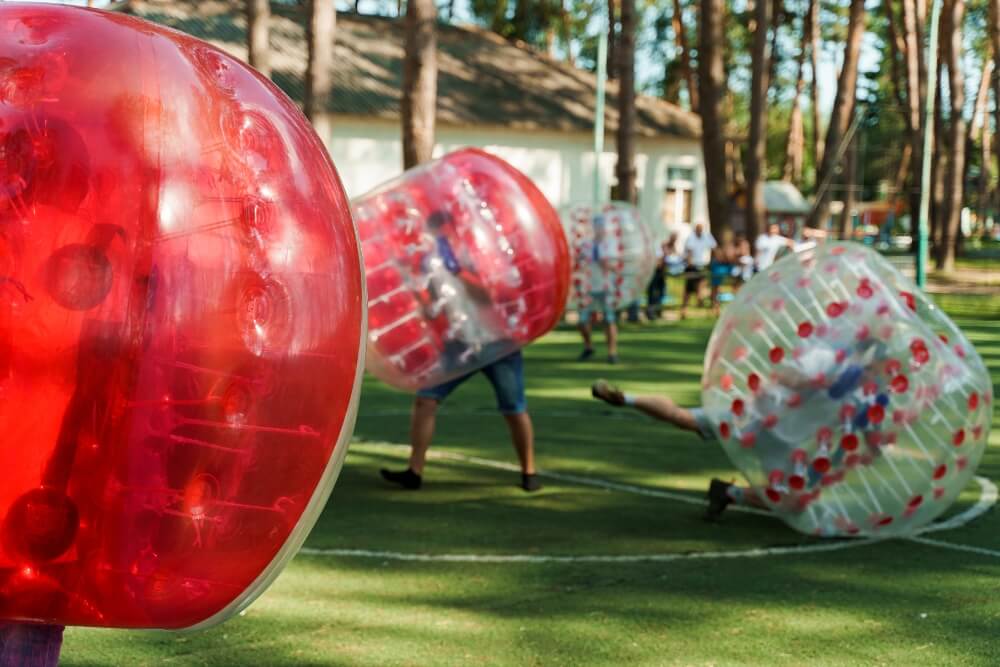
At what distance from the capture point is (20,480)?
8.50 ft

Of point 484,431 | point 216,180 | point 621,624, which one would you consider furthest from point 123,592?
point 484,431

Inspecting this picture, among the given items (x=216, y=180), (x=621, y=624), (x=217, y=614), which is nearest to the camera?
(x=216, y=180)

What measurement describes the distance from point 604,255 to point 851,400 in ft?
35.4

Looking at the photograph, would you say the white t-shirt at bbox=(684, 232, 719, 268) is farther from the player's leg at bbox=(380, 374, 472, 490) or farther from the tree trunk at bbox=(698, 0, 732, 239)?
the player's leg at bbox=(380, 374, 472, 490)

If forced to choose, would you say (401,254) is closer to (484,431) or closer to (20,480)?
(484,431)

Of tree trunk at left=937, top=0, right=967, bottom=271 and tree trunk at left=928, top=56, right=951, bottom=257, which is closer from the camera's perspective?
tree trunk at left=937, top=0, right=967, bottom=271

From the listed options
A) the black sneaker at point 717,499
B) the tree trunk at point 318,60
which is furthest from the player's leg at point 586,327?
the black sneaker at point 717,499

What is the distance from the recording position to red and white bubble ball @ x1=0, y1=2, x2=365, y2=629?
2600 mm

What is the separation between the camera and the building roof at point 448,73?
4041cm

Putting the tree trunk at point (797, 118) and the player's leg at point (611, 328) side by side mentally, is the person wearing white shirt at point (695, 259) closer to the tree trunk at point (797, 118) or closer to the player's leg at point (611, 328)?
the player's leg at point (611, 328)

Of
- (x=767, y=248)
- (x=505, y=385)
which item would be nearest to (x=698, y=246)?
(x=767, y=248)

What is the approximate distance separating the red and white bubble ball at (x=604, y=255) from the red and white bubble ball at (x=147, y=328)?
49.2 feet

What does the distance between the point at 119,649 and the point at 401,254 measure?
9.92ft

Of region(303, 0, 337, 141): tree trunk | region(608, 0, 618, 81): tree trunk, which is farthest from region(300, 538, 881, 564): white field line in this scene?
region(608, 0, 618, 81): tree trunk
